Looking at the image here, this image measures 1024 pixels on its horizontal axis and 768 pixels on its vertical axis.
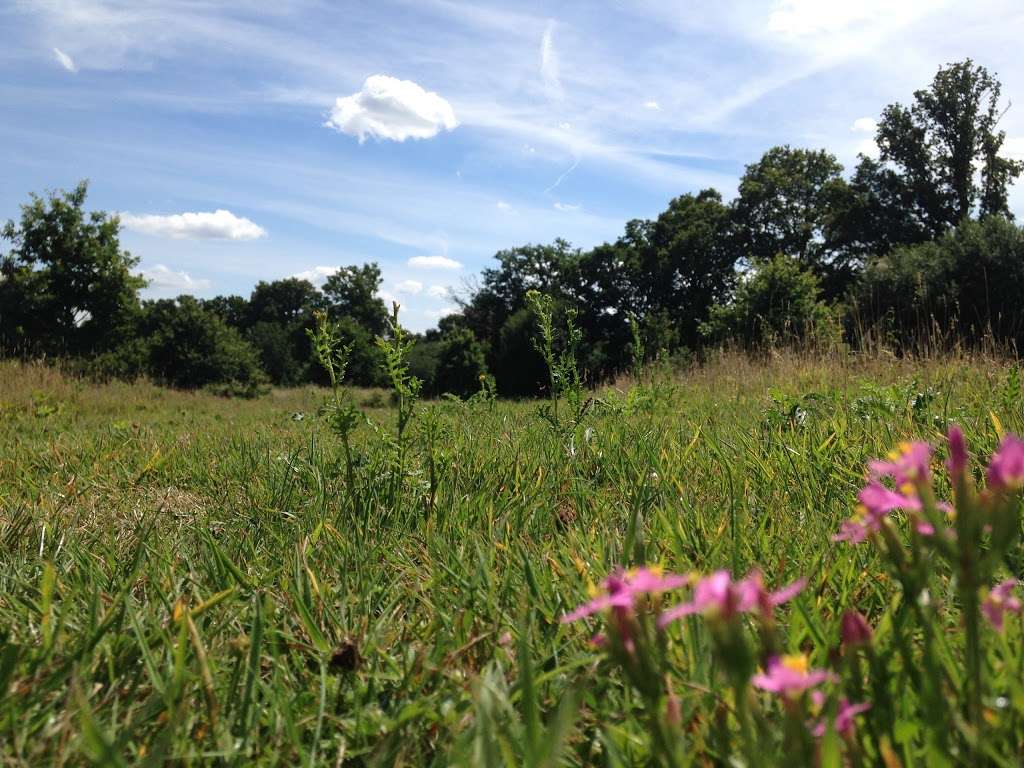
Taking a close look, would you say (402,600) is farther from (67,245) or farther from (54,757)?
(67,245)

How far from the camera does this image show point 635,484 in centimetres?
215

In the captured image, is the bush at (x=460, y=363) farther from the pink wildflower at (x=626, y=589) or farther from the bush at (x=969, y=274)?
the pink wildflower at (x=626, y=589)

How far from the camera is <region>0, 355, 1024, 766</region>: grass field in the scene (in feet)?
2.42

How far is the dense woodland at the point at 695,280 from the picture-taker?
2084cm

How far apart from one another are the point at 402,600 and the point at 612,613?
0.97m

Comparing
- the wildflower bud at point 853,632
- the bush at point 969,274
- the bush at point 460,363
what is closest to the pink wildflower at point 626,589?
the wildflower bud at point 853,632

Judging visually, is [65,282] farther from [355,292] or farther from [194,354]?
[355,292]

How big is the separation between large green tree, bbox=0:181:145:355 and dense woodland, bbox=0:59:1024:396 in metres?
0.05

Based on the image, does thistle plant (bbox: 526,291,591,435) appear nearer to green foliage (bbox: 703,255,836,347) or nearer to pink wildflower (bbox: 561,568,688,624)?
pink wildflower (bbox: 561,568,688,624)

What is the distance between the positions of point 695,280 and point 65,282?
99.3ft

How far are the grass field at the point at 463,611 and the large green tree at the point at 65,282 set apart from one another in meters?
27.6

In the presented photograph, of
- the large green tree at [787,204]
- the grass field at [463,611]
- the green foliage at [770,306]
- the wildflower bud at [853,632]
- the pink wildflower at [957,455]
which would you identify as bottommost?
the grass field at [463,611]

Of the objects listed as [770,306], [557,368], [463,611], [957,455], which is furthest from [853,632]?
[770,306]

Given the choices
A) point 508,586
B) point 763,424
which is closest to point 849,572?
point 508,586
